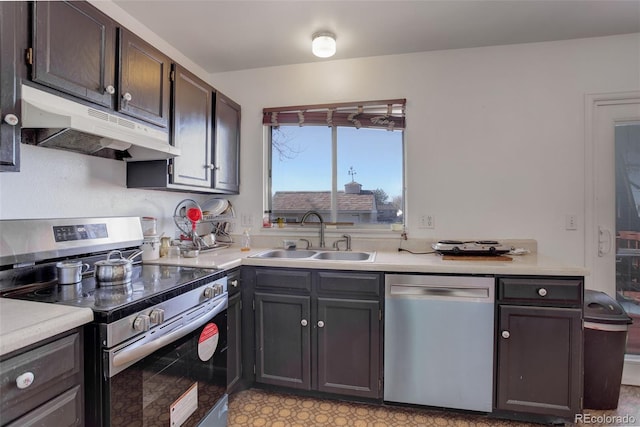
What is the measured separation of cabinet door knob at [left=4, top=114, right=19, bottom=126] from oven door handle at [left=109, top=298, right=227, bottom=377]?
0.88 meters

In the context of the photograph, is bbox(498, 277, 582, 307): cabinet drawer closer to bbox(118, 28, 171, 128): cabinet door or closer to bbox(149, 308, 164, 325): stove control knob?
bbox(149, 308, 164, 325): stove control knob

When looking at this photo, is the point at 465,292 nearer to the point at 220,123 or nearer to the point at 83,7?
the point at 220,123

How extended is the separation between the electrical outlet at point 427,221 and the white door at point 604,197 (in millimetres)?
1054

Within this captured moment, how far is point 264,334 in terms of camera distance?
1.99 m

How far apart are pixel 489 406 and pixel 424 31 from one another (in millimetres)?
2386

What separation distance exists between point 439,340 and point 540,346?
20.5 inches

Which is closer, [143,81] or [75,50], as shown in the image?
[75,50]

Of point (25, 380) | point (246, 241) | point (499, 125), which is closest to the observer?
point (25, 380)

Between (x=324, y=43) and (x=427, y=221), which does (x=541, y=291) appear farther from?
(x=324, y=43)

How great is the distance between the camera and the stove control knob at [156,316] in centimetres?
121

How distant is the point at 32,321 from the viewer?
3.01 feet

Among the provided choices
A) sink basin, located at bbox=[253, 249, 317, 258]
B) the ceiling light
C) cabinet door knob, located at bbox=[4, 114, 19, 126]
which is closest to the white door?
the ceiling light

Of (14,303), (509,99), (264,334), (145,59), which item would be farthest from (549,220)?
(14,303)

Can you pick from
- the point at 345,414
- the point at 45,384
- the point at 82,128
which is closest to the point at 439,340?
the point at 345,414
